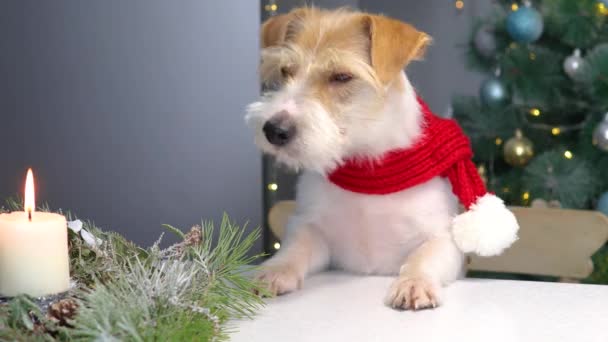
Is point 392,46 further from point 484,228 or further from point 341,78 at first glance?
point 484,228

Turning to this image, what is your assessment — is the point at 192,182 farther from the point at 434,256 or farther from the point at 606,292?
the point at 606,292

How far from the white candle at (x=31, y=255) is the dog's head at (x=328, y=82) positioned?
465 mm

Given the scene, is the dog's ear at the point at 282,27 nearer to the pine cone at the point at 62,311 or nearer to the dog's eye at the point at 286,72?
the dog's eye at the point at 286,72

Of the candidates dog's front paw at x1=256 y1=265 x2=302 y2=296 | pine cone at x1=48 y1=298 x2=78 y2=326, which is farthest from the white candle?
dog's front paw at x1=256 y1=265 x2=302 y2=296

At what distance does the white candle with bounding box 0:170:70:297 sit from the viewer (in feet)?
2.18

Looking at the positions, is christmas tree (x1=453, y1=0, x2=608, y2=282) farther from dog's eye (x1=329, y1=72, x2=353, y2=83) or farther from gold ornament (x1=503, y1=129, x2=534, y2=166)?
dog's eye (x1=329, y1=72, x2=353, y2=83)

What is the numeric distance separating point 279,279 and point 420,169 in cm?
32

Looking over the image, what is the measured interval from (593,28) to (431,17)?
2.98ft

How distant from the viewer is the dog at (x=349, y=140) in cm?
111

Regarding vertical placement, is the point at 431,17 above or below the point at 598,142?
above

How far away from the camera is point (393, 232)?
1.24 metres

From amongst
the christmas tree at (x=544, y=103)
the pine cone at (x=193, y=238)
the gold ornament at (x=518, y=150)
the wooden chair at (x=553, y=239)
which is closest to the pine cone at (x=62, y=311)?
the pine cone at (x=193, y=238)

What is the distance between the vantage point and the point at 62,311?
25.3 inches

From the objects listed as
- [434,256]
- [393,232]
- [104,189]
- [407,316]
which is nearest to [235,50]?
[104,189]
